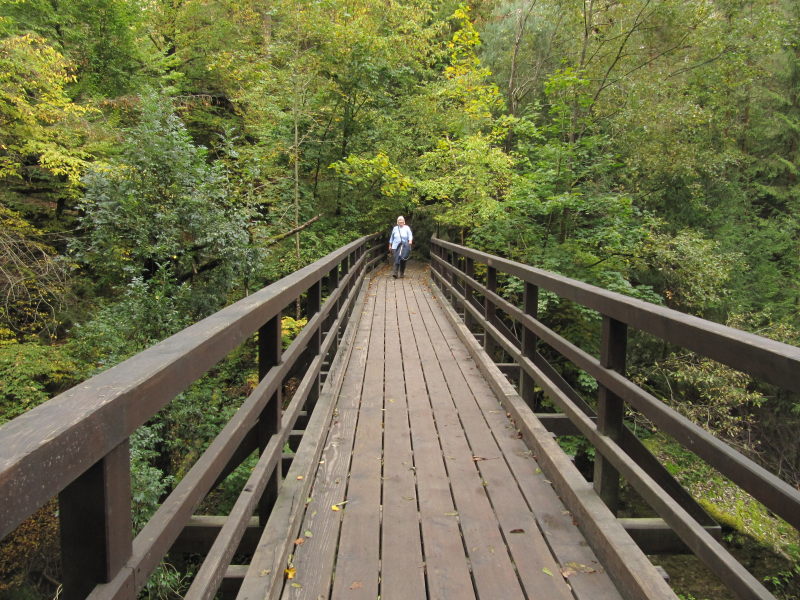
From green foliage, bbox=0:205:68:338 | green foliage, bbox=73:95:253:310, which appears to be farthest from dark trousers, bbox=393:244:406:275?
green foliage, bbox=0:205:68:338

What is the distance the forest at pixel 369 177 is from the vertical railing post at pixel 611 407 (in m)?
4.84

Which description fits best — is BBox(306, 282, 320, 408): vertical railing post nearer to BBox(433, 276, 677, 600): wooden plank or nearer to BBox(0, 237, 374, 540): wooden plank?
BBox(433, 276, 677, 600): wooden plank

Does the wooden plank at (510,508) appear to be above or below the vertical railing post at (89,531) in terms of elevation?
below

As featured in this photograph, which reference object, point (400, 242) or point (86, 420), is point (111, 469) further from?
point (400, 242)

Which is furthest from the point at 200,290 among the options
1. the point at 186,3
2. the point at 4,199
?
the point at 186,3

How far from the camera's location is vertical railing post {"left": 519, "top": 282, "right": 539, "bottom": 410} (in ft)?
13.4

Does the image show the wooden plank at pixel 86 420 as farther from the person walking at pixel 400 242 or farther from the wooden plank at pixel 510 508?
the person walking at pixel 400 242

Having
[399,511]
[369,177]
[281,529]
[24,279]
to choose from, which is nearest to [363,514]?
[399,511]

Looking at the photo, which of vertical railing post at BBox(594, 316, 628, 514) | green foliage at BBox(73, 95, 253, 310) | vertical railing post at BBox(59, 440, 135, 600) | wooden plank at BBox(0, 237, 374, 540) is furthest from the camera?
green foliage at BBox(73, 95, 253, 310)

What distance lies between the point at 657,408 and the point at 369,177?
13791mm

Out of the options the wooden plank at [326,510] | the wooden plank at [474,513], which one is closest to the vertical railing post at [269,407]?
the wooden plank at [326,510]

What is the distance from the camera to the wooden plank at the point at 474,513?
2.30 m

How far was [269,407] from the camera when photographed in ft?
8.93

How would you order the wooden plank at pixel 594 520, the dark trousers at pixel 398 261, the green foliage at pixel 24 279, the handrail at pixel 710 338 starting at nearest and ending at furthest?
1. the handrail at pixel 710 338
2. the wooden plank at pixel 594 520
3. the green foliage at pixel 24 279
4. the dark trousers at pixel 398 261
